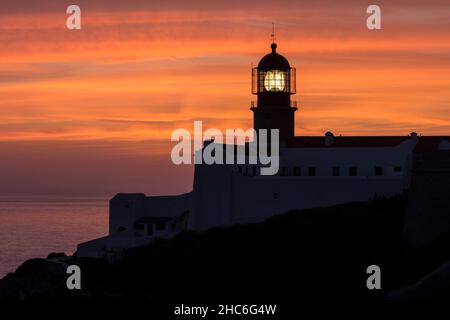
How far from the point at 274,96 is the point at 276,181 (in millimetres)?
4547

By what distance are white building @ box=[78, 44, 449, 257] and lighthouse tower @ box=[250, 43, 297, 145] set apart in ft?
Result: 0.14

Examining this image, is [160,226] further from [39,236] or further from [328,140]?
[39,236]

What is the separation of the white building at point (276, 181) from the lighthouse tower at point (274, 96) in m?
0.04

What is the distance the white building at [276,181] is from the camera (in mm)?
52188

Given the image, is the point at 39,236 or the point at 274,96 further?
the point at 39,236

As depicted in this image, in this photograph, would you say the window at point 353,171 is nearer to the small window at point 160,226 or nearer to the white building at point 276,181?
the white building at point 276,181

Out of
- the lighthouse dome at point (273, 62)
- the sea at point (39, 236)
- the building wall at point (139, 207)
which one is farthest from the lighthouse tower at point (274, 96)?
the sea at point (39, 236)

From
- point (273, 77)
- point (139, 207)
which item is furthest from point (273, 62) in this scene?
point (139, 207)

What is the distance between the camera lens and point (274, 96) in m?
55.3

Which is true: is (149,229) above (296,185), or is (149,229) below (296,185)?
below

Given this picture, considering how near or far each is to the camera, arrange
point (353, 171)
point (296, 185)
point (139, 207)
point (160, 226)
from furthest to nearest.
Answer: point (139, 207) < point (160, 226) < point (353, 171) < point (296, 185)

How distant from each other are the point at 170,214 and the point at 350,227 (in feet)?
32.4

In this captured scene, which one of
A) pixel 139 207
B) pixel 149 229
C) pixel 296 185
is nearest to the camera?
pixel 296 185
